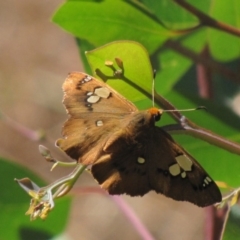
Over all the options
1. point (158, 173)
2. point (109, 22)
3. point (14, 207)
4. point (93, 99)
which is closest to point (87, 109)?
point (93, 99)

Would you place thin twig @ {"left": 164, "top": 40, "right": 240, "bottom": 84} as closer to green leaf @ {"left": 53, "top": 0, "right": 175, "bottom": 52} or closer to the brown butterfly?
green leaf @ {"left": 53, "top": 0, "right": 175, "bottom": 52}

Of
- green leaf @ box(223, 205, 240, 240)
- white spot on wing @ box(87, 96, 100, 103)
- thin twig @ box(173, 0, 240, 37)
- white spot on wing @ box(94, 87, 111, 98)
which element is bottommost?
green leaf @ box(223, 205, 240, 240)

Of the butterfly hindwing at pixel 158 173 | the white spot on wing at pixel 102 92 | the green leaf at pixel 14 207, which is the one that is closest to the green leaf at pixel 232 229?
the butterfly hindwing at pixel 158 173

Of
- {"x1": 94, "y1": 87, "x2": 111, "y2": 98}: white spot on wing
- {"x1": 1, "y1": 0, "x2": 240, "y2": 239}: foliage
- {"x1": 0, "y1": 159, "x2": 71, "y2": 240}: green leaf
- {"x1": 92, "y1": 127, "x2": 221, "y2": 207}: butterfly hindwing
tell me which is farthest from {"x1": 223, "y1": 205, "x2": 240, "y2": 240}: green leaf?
{"x1": 0, "y1": 159, "x2": 71, "y2": 240}: green leaf

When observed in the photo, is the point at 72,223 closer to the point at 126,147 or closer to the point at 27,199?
the point at 27,199

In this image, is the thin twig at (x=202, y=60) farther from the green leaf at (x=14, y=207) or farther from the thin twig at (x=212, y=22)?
the green leaf at (x=14, y=207)

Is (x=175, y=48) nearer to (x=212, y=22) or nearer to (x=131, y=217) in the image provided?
(x=212, y=22)

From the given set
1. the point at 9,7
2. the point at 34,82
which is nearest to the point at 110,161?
the point at 34,82
